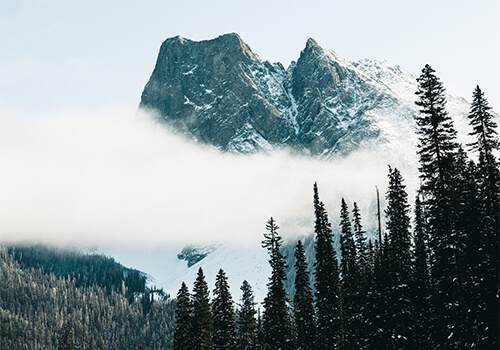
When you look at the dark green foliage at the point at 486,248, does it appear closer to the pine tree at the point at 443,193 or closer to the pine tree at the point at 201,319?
the pine tree at the point at 443,193

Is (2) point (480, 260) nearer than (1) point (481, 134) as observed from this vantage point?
Yes

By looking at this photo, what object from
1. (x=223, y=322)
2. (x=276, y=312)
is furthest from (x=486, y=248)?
(x=223, y=322)

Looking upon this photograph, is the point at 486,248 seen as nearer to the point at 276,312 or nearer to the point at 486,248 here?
the point at 486,248

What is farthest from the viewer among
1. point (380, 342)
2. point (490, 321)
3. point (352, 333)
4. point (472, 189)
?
point (352, 333)

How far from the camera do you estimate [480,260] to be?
117 ft

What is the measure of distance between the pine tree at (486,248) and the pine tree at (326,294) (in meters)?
18.3

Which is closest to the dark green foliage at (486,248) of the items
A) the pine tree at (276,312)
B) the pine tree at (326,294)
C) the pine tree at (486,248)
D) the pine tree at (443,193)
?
the pine tree at (486,248)

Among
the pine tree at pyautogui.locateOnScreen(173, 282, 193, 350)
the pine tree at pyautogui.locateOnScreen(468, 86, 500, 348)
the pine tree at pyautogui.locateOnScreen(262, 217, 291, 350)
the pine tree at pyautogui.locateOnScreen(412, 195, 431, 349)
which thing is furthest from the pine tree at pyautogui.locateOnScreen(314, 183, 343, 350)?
the pine tree at pyautogui.locateOnScreen(468, 86, 500, 348)

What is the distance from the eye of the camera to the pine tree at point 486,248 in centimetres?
3288

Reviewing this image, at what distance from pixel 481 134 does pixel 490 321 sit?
52.1ft

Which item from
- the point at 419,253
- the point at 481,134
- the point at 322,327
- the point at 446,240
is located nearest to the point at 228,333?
the point at 322,327

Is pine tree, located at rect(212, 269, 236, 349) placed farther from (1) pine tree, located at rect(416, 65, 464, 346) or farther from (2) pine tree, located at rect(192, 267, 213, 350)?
(1) pine tree, located at rect(416, 65, 464, 346)

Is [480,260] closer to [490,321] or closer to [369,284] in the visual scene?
[490,321]

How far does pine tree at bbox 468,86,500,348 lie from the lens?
108 ft
